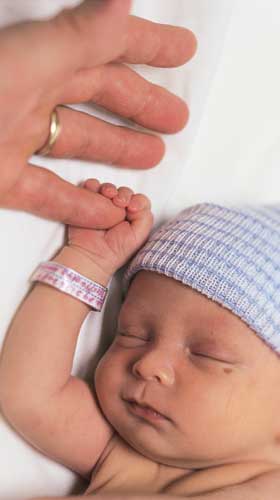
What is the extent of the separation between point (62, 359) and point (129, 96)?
42cm

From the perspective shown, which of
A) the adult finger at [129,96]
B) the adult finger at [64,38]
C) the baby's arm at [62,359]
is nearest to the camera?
the adult finger at [64,38]

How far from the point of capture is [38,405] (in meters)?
1.22

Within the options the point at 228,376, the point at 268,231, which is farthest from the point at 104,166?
the point at 228,376

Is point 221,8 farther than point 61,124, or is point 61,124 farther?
point 221,8

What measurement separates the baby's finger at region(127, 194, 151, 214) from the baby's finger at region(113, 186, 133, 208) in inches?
0.4

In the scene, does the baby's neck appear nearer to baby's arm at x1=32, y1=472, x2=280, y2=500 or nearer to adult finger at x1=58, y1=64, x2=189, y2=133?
baby's arm at x1=32, y1=472, x2=280, y2=500

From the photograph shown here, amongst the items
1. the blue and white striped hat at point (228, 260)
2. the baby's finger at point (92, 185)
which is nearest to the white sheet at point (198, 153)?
the baby's finger at point (92, 185)

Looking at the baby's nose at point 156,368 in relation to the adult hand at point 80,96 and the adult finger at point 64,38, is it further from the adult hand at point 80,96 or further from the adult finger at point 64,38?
the adult finger at point 64,38

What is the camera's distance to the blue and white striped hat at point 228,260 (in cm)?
119

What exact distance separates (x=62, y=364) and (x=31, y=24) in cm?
54

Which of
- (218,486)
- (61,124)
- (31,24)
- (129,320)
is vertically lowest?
(218,486)

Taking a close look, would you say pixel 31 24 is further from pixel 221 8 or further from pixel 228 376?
pixel 228 376

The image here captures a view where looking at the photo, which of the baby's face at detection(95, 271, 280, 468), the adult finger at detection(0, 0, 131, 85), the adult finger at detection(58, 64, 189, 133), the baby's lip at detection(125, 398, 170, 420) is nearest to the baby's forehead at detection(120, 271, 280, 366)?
the baby's face at detection(95, 271, 280, 468)

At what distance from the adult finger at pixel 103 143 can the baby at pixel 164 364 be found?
0.17 feet
